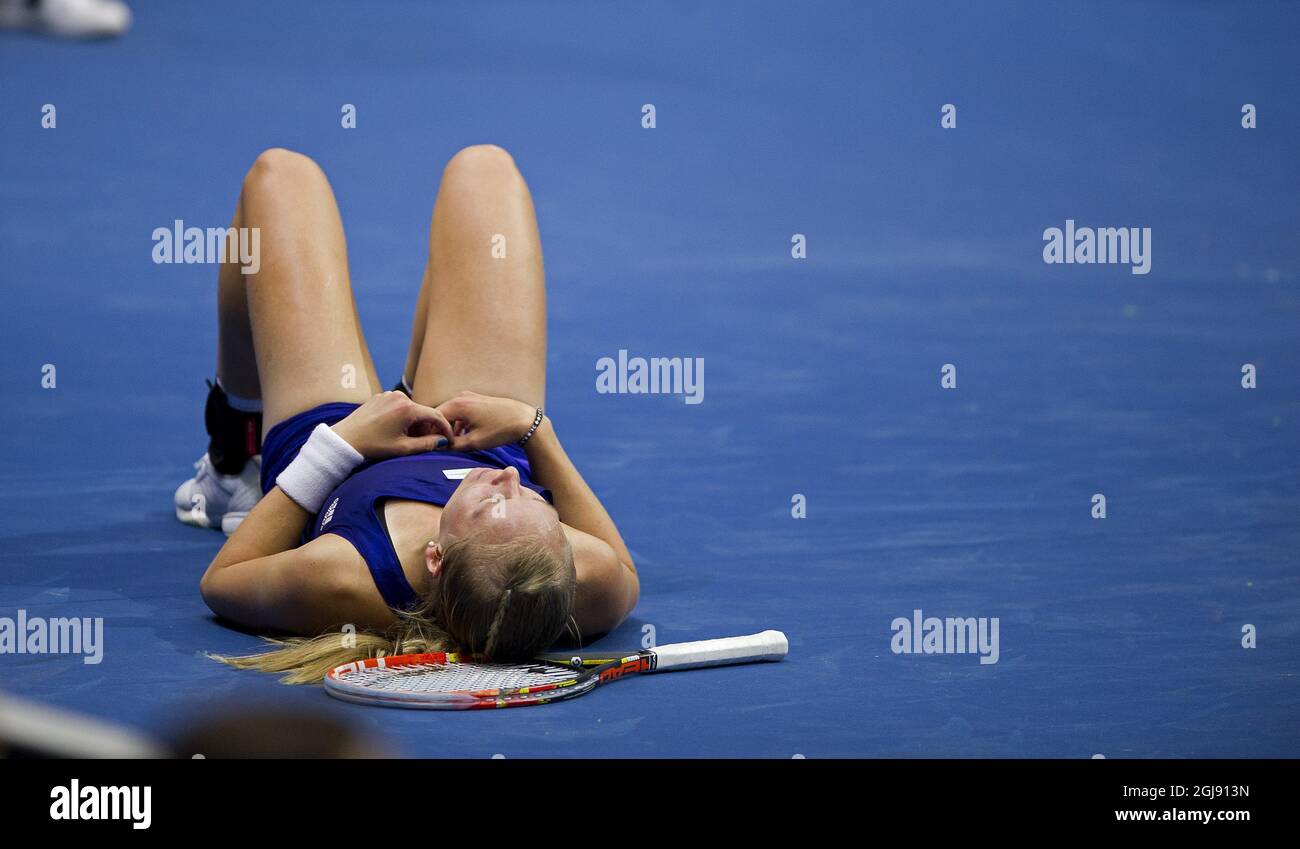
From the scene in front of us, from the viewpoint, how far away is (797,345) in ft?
21.1

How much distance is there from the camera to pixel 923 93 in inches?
346

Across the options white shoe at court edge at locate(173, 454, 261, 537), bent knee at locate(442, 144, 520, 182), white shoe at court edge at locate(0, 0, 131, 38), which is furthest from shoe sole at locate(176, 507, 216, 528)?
white shoe at court edge at locate(0, 0, 131, 38)

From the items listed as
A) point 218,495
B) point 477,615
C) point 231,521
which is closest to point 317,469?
point 477,615

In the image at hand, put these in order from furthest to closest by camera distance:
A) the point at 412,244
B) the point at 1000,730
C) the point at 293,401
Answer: the point at 412,244, the point at 293,401, the point at 1000,730

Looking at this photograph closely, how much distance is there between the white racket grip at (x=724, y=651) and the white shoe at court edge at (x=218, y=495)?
60.7 inches

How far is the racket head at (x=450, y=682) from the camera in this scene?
2822mm

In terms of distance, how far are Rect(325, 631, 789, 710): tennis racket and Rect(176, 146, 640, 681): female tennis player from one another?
0.07 meters

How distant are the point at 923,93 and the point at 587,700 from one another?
21.3ft

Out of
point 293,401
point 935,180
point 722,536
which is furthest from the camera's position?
point 935,180

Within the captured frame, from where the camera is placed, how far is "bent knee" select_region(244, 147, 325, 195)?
13.1ft

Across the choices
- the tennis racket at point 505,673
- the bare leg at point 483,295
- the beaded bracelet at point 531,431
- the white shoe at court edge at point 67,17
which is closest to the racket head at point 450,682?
the tennis racket at point 505,673

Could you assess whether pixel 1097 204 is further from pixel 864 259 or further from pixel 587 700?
pixel 587 700

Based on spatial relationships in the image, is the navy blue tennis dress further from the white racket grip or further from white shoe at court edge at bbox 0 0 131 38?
white shoe at court edge at bbox 0 0 131 38
